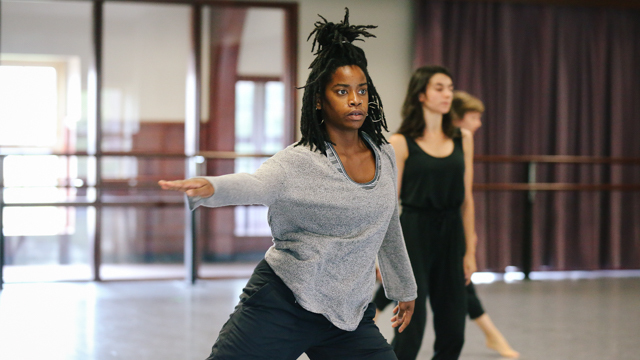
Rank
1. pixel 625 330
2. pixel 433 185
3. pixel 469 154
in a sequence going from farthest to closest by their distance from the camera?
pixel 625 330 → pixel 469 154 → pixel 433 185

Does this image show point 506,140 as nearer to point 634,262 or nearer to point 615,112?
point 615,112

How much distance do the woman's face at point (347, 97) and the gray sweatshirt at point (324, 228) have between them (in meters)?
0.08

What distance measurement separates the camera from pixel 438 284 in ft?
7.11

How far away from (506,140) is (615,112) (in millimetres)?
943

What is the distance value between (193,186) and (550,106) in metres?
4.72

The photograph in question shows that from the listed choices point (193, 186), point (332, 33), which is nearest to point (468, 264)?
point (332, 33)

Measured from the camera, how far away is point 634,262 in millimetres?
5484

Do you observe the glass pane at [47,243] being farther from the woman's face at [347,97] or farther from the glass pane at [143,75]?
the woman's face at [347,97]

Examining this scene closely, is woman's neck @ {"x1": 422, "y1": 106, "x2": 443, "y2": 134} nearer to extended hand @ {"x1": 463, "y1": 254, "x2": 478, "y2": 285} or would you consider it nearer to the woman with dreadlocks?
extended hand @ {"x1": 463, "y1": 254, "x2": 478, "y2": 285}

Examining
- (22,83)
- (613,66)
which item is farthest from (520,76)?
(22,83)

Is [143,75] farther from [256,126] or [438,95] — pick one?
[438,95]

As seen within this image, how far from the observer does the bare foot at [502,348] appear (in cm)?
301

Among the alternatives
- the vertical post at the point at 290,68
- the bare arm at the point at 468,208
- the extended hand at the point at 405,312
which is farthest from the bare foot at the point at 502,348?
the vertical post at the point at 290,68

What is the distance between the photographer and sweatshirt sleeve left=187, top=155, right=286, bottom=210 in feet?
3.90
